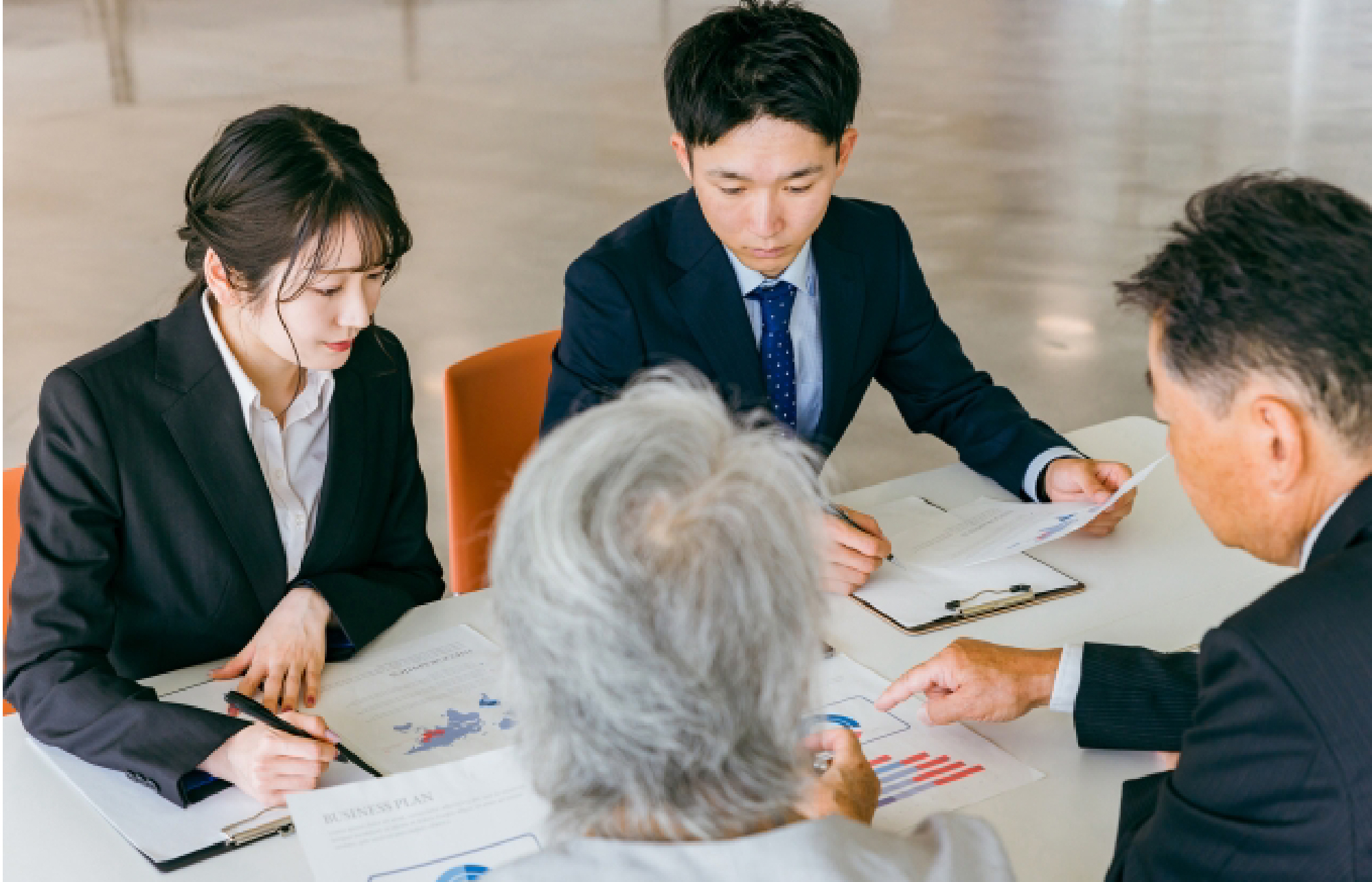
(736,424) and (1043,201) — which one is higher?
(736,424)

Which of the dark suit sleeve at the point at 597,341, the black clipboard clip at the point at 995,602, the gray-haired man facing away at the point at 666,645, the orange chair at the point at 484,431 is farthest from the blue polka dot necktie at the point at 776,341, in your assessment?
the gray-haired man facing away at the point at 666,645

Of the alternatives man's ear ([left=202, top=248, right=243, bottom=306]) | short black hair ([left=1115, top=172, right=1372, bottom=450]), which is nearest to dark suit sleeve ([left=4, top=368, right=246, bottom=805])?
man's ear ([left=202, top=248, right=243, bottom=306])

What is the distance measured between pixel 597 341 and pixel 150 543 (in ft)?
2.90

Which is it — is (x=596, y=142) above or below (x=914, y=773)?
below

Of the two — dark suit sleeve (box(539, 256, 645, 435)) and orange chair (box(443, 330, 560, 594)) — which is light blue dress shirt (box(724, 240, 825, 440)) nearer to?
dark suit sleeve (box(539, 256, 645, 435))

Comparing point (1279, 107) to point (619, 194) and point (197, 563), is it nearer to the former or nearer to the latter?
point (619, 194)

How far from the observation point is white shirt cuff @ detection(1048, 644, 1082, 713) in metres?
1.71

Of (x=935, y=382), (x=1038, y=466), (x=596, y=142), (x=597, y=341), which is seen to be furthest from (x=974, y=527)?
(x=596, y=142)

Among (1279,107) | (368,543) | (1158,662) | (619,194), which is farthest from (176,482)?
(1279,107)

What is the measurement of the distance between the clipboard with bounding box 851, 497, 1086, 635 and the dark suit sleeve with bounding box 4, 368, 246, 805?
905mm

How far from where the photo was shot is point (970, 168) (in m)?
7.72

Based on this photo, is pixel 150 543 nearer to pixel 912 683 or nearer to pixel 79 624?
pixel 79 624

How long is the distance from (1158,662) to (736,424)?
90cm

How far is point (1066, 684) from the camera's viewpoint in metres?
1.71
